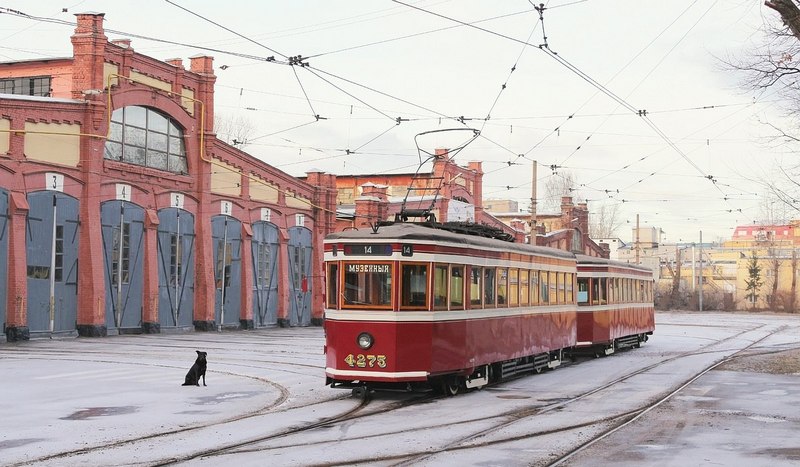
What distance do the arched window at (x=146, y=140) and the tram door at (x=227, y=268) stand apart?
3456 millimetres

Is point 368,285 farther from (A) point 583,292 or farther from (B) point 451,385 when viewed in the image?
(A) point 583,292

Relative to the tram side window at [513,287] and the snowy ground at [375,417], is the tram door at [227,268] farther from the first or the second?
the tram side window at [513,287]

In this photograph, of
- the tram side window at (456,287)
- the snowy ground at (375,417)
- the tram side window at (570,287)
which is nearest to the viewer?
the snowy ground at (375,417)

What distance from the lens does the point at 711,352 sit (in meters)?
33.5

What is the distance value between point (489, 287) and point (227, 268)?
2635cm

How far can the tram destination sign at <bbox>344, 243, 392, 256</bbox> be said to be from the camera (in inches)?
669

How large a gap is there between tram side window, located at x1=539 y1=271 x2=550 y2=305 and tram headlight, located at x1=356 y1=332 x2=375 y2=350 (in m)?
6.99

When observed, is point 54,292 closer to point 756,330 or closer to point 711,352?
point 711,352

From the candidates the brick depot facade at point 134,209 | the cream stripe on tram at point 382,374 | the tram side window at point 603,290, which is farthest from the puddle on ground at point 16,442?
the brick depot facade at point 134,209

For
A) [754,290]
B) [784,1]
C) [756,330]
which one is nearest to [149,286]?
[784,1]

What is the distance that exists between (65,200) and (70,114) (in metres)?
2.88

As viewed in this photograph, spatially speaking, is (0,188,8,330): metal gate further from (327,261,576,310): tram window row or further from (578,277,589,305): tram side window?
(327,261,576,310): tram window row

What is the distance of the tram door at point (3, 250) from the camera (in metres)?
32.0

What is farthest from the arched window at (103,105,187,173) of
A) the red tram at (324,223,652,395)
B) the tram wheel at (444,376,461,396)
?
the tram wheel at (444,376,461,396)
